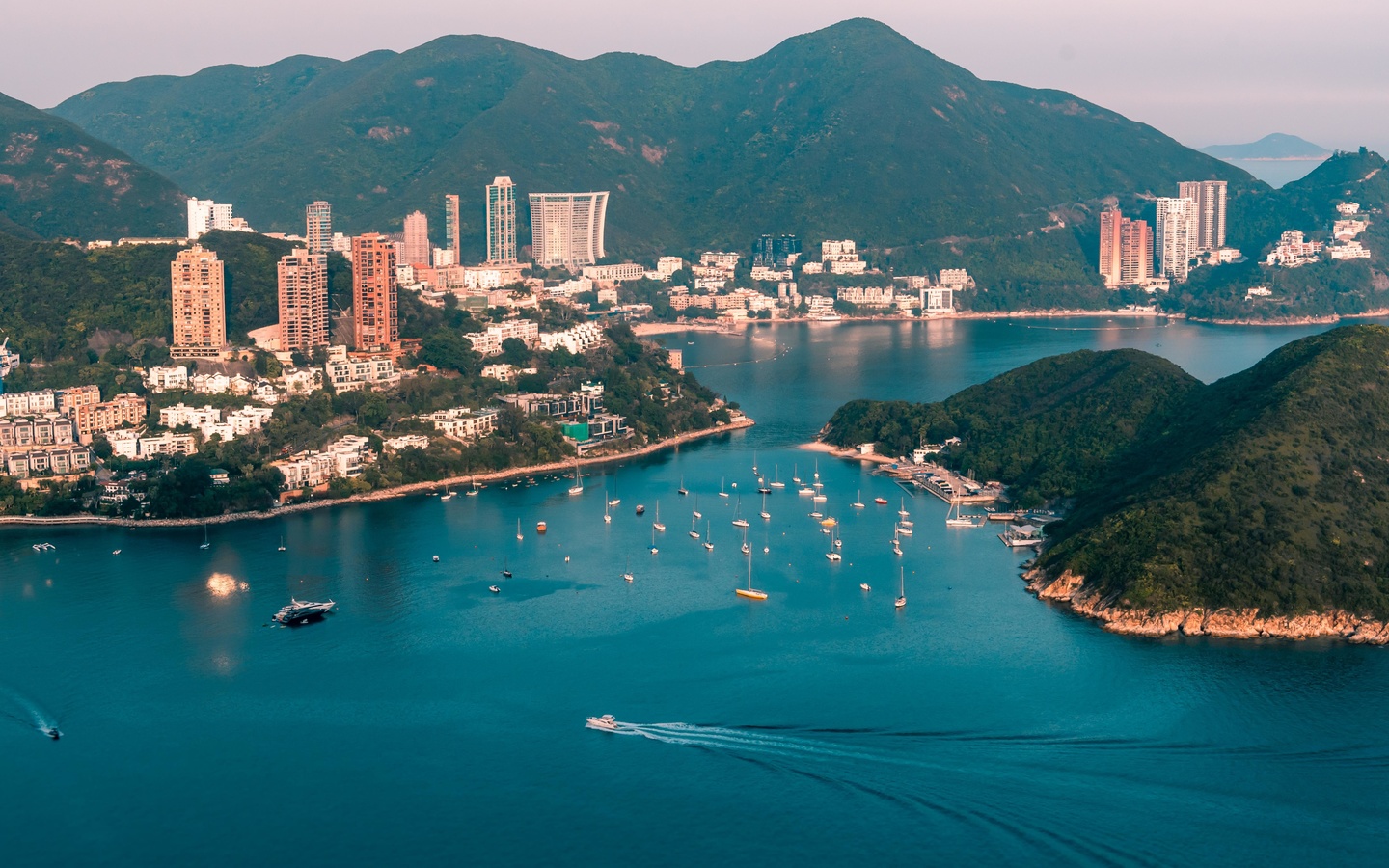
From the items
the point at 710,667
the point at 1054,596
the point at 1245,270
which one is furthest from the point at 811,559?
the point at 1245,270

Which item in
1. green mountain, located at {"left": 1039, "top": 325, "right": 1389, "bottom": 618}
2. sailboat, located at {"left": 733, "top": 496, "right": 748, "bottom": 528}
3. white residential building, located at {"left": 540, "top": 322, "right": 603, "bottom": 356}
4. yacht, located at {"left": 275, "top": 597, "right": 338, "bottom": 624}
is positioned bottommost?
yacht, located at {"left": 275, "top": 597, "right": 338, "bottom": 624}

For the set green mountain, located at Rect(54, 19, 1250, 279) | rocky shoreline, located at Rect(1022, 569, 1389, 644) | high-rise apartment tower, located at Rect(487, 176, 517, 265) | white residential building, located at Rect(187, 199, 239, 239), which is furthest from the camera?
green mountain, located at Rect(54, 19, 1250, 279)

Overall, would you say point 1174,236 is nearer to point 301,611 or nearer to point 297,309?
point 297,309

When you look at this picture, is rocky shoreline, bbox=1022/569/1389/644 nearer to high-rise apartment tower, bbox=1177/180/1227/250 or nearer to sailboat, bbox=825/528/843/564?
sailboat, bbox=825/528/843/564

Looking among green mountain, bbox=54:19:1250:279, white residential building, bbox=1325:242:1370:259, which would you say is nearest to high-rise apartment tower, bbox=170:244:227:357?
green mountain, bbox=54:19:1250:279

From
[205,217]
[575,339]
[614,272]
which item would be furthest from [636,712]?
[614,272]

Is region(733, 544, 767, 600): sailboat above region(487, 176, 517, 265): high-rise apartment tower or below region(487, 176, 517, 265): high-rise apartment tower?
below

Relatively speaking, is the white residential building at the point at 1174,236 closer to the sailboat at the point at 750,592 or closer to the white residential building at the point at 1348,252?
the white residential building at the point at 1348,252
